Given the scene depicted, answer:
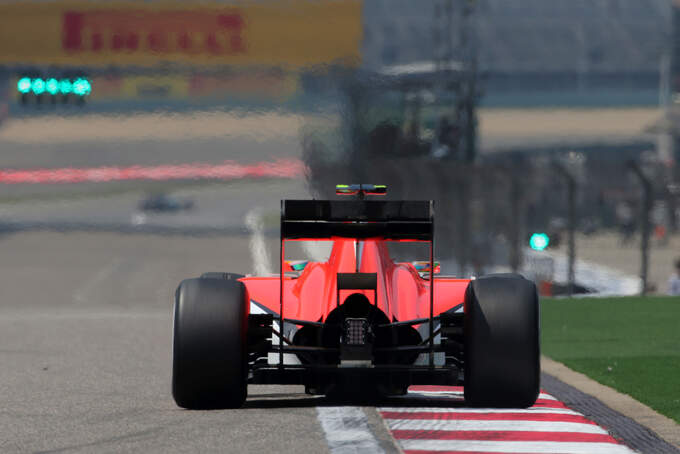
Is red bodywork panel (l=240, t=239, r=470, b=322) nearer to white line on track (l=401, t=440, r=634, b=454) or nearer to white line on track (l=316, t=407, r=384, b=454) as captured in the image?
white line on track (l=316, t=407, r=384, b=454)

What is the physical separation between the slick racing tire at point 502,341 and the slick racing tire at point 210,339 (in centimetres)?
169

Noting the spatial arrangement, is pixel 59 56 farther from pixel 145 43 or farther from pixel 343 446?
pixel 343 446

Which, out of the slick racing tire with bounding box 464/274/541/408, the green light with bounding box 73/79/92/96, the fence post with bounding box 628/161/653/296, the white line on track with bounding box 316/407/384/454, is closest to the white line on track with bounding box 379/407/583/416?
the white line on track with bounding box 316/407/384/454

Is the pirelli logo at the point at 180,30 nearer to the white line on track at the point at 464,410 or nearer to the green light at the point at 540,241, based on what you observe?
the green light at the point at 540,241

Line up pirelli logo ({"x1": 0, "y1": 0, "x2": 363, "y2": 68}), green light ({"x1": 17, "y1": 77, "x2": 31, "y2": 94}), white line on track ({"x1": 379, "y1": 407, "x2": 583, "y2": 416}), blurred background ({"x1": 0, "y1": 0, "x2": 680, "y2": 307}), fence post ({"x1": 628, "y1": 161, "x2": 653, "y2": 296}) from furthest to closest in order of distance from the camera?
1. pirelli logo ({"x1": 0, "y1": 0, "x2": 363, "y2": 68})
2. blurred background ({"x1": 0, "y1": 0, "x2": 680, "y2": 307})
3. green light ({"x1": 17, "y1": 77, "x2": 31, "y2": 94})
4. fence post ({"x1": 628, "y1": 161, "x2": 653, "y2": 296})
5. white line on track ({"x1": 379, "y1": 407, "x2": 583, "y2": 416})

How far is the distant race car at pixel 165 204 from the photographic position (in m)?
73.2

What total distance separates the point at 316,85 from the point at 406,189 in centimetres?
340

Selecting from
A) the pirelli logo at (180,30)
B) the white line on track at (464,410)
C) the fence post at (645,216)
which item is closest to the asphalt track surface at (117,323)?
the white line on track at (464,410)

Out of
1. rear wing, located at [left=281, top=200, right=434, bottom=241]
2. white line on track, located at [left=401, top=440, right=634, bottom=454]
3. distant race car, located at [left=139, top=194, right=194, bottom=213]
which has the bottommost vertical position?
white line on track, located at [left=401, top=440, right=634, bottom=454]

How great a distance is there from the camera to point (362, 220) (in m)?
11.7

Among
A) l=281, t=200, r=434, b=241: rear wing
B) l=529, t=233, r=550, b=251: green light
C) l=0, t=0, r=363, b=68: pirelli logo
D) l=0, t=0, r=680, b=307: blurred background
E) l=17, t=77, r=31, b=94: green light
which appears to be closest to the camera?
l=281, t=200, r=434, b=241: rear wing

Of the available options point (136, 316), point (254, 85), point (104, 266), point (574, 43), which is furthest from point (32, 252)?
point (574, 43)

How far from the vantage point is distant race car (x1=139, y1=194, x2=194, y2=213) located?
73194 millimetres

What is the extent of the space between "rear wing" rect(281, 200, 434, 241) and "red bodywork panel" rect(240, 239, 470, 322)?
0.17 m
